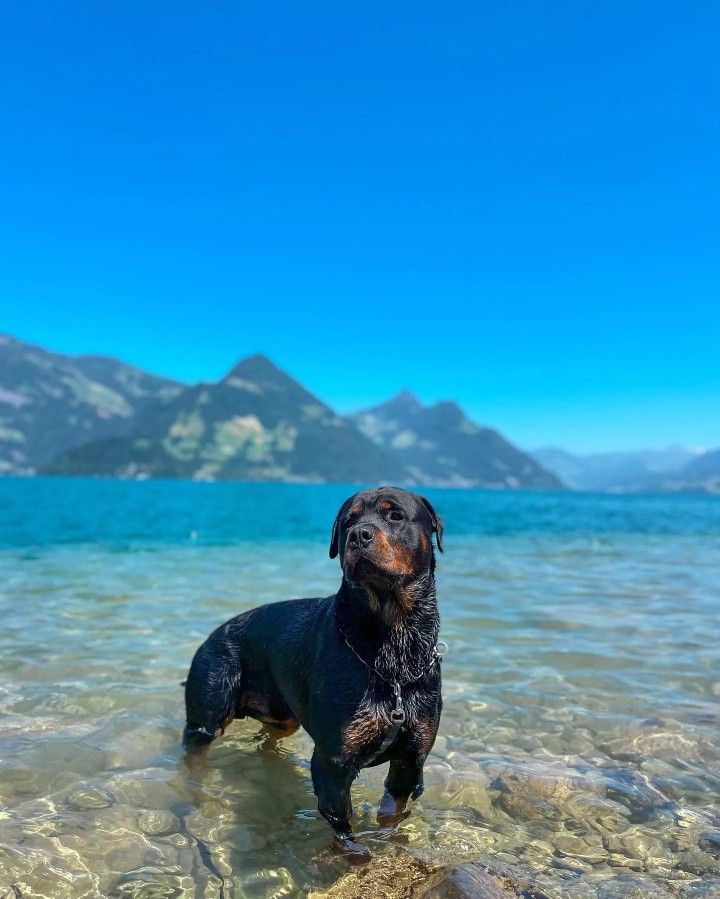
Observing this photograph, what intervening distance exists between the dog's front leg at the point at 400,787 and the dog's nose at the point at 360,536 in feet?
5.01

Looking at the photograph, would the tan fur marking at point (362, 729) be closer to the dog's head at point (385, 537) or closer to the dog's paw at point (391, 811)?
the dog's head at point (385, 537)

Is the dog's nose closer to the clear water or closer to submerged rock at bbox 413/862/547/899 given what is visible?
submerged rock at bbox 413/862/547/899

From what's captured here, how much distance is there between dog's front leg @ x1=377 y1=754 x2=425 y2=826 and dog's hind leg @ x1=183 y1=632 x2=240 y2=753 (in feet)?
4.63

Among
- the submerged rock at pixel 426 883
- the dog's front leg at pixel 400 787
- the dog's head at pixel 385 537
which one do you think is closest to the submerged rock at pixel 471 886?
the submerged rock at pixel 426 883

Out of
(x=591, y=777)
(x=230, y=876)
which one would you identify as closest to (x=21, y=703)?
(x=230, y=876)

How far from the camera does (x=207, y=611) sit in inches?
497

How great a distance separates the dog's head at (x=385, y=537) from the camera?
3877 mm

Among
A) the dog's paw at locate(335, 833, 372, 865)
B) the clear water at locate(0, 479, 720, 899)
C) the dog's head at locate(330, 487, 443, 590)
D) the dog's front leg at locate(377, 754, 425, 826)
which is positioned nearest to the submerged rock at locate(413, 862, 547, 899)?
the clear water at locate(0, 479, 720, 899)

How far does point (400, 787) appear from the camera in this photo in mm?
4633

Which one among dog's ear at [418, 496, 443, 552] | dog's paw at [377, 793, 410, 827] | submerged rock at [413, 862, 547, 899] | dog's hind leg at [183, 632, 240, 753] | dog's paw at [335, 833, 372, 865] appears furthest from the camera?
dog's hind leg at [183, 632, 240, 753]

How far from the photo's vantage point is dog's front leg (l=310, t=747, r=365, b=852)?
402cm

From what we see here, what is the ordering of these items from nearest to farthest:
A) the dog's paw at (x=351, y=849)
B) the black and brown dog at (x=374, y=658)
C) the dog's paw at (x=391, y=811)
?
the black and brown dog at (x=374, y=658) < the dog's paw at (x=351, y=849) < the dog's paw at (x=391, y=811)

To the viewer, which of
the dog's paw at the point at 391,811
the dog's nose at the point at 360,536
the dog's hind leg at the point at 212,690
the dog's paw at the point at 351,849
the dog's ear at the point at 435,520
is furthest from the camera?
the dog's hind leg at the point at 212,690

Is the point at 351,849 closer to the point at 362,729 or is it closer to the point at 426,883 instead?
the point at 426,883
